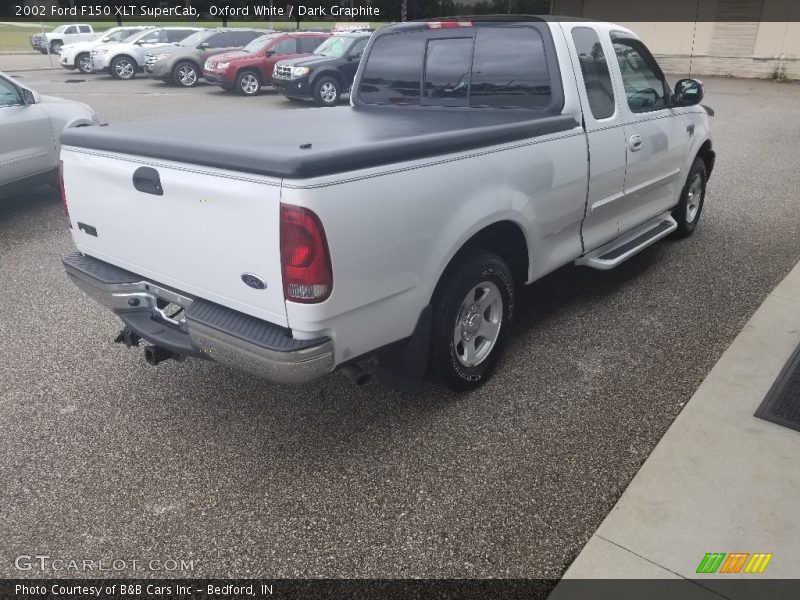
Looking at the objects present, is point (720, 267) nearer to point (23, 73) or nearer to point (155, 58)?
point (155, 58)

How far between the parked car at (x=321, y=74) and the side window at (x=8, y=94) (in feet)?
30.7

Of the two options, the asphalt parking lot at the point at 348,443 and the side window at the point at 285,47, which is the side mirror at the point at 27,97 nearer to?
the asphalt parking lot at the point at 348,443

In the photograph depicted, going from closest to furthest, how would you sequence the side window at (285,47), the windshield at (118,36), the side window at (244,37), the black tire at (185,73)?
1. the side window at (285,47)
2. the black tire at (185,73)
3. the side window at (244,37)
4. the windshield at (118,36)

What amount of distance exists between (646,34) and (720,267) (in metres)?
23.2

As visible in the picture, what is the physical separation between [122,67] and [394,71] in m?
20.1

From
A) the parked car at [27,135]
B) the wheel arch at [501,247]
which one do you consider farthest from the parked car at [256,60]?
the wheel arch at [501,247]

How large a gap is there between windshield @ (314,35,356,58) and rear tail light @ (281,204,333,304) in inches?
592

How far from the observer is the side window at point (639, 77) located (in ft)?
15.0

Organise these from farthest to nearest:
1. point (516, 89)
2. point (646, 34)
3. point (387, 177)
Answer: point (646, 34) < point (516, 89) < point (387, 177)

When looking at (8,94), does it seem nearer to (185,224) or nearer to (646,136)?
(185,224)

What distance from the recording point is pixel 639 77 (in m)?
4.75

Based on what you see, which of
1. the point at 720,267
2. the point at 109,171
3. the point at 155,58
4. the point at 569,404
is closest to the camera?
the point at 109,171

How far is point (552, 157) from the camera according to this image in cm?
365

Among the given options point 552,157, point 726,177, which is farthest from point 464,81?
point 726,177
